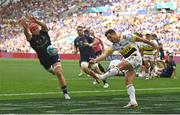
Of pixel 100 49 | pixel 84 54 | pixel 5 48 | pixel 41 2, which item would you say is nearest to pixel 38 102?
pixel 84 54

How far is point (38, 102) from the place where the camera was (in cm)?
1448

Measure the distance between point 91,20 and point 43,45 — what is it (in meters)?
48.4

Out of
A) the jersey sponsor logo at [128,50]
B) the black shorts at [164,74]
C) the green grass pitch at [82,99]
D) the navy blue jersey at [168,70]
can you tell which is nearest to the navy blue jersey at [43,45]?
the green grass pitch at [82,99]

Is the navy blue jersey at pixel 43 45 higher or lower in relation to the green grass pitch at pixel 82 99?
higher

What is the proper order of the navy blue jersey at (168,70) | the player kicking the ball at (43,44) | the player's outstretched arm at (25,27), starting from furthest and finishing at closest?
the navy blue jersey at (168,70)
the player kicking the ball at (43,44)
the player's outstretched arm at (25,27)

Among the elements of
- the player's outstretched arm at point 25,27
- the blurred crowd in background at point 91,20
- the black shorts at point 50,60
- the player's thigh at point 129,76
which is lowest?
the blurred crowd in background at point 91,20

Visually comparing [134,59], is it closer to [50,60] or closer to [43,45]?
[50,60]

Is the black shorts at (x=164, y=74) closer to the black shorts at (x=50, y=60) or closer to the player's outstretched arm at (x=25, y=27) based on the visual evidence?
the black shorts at (x=50, y=60)

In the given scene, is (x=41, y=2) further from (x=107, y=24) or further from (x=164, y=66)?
(x=164, y=66)

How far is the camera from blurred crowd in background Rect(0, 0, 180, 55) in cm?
5730

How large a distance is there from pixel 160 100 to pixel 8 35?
190ft

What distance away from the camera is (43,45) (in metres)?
16.4

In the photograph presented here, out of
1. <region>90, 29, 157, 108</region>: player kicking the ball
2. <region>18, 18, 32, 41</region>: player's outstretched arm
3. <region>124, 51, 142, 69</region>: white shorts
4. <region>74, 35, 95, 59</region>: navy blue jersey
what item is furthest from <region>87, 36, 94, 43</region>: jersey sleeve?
<region>124, 51, 142, 69</region>: white shorts

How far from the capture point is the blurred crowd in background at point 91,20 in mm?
57303
